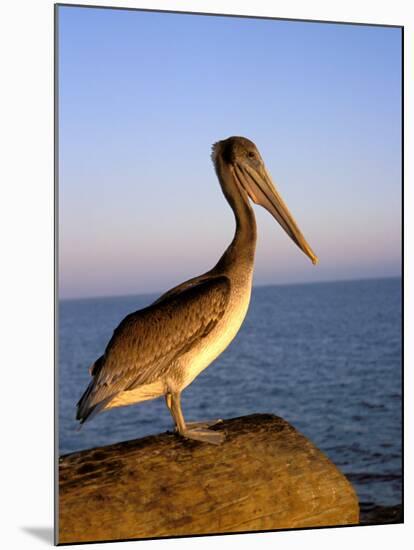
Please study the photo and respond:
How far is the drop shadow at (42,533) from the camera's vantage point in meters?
5.39

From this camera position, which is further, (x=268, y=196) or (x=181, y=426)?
(x=268, y=196)

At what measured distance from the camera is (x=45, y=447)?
5.48m

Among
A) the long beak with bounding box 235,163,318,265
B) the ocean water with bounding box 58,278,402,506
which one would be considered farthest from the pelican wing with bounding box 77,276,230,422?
the long beak with bounding box 235,163,318,265

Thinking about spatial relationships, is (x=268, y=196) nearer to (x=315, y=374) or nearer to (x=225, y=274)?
(x=225, y=274)

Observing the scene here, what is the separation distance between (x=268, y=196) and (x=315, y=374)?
99cm

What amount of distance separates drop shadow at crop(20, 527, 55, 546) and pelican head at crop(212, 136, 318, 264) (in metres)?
1.91

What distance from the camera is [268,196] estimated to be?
5734 millimetres

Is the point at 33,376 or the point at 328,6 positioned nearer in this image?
the point at 33,376

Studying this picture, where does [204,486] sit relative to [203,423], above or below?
A: below

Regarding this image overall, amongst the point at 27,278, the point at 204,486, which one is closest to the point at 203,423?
the point at 204,486

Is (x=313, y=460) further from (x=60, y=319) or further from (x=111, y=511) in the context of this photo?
(x=60, y=319)

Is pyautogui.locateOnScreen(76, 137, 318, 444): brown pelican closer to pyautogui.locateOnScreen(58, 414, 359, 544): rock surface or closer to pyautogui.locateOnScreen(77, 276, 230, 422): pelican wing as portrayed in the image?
pyautogui.locateOnScreen(77, 276, 230, 422): pelican wing
